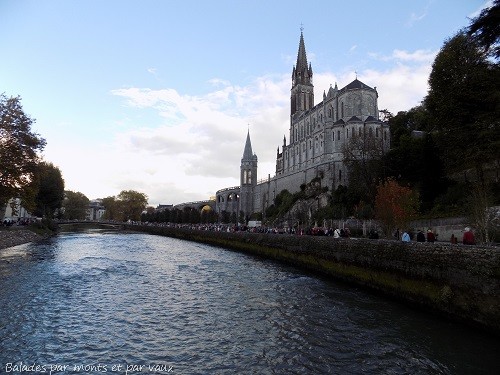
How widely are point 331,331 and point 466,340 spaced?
11.3 ft

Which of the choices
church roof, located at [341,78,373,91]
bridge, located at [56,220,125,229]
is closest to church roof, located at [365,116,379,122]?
church roof, located at [341,78,373,91]

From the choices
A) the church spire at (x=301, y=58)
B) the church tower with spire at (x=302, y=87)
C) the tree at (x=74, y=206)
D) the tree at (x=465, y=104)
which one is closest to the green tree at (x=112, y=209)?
the tree at (x=74, y=206)

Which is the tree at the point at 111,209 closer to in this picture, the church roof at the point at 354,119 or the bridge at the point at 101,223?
the bridge at the point at 101,223

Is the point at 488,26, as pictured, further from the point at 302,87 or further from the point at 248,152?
the point at 248,152

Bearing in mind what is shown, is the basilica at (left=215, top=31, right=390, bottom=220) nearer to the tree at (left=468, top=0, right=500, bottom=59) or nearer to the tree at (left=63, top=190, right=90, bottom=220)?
the tree at (left=468, top=0, right=500, bottom=59)

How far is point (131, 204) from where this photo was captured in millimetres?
140625

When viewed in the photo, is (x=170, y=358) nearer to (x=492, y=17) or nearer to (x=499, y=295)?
(x=499, y=295)

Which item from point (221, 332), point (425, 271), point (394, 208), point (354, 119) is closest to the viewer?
point (221, 332)

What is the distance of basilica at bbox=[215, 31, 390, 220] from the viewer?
202 ft

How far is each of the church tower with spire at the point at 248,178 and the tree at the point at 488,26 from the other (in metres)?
90.9

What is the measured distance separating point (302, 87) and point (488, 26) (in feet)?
284

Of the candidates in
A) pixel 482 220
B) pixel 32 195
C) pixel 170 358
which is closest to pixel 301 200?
pixel 32 195

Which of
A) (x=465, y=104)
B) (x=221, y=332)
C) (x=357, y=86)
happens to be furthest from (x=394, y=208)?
(x=357, y=86)

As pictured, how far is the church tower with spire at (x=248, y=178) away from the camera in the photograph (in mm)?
103250
